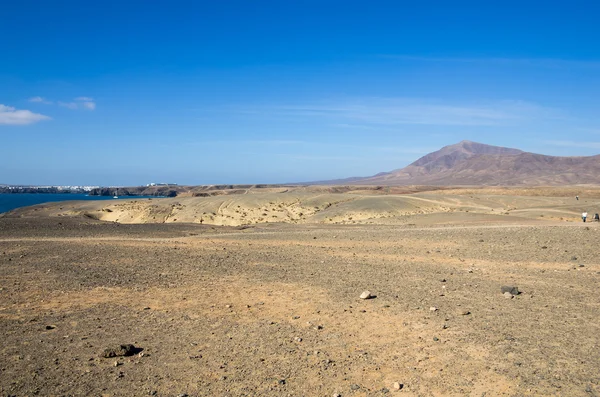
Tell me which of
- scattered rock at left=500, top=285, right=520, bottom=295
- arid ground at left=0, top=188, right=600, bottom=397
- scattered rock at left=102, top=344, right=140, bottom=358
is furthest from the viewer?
scattered rock at left=500, top=285, right=520, bottom=295

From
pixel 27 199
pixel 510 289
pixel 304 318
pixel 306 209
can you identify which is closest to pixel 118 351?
pixel 304 318

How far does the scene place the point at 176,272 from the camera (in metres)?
12.8

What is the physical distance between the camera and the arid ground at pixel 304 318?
19.5 ft

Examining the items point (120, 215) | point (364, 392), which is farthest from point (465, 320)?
point (120, 215)

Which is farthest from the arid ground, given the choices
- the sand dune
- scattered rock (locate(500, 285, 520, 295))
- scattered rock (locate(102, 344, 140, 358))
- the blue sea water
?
the blue sea water

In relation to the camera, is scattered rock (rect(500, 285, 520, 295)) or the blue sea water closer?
scattered rock (rect(500, 285, 520, 295))

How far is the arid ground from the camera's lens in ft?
19.5

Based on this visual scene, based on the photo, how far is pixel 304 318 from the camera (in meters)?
8.60

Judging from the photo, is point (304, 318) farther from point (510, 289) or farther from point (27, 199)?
point (27, 199)

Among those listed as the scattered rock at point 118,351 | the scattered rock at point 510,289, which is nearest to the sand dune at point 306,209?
the scattered rock at point 510,289

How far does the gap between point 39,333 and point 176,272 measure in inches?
213

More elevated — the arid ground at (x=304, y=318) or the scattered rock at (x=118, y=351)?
the scattered rock at (x=118, y=351)

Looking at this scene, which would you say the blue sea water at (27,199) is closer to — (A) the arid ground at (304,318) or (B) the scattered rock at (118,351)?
(A) the arid ground at (304,318)

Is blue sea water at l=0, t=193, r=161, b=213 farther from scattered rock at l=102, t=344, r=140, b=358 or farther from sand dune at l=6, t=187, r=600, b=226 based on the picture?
scattered rock at l=102, t=344, r=140, b=358
